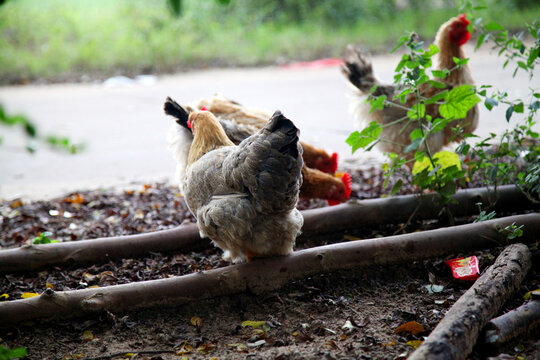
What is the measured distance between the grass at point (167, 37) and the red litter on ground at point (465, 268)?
9.77m

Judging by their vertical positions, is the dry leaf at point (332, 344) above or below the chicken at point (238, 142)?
below

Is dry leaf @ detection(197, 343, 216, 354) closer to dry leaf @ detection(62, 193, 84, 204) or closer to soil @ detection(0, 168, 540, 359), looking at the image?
soil @ detection(0, 168, 540, 359)

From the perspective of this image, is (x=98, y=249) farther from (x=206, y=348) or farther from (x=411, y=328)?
(x=411, y=328)

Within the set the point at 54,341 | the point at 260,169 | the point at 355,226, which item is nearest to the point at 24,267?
the point at 54,341

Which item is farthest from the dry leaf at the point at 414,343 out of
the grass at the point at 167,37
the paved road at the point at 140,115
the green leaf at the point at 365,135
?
the grass at the point at 167,37

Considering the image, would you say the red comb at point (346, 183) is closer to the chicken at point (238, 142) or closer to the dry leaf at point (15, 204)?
the chicken at point (238, 142)

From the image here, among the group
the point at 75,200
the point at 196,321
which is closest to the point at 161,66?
the point at 75,200

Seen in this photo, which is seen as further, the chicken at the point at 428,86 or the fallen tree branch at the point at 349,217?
the chicken at the point at 428,86

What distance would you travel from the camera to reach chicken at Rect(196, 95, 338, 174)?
4.50m

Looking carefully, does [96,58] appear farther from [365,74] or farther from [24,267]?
[24,267]

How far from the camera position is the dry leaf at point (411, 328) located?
276 centimetres

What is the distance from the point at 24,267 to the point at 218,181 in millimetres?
1560

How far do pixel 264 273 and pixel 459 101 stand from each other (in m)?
1.73

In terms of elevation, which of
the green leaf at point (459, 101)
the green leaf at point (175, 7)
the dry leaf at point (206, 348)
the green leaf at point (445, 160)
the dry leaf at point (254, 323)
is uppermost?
the green leaf at point (175, 7)
